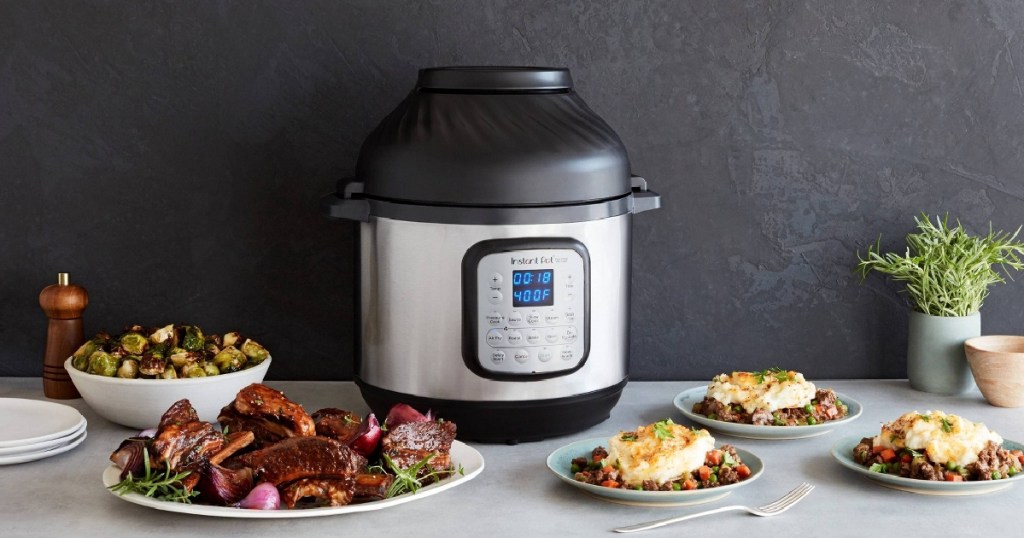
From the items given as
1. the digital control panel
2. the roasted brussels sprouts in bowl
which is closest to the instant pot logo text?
the digital control panel

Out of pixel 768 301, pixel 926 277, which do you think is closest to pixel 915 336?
pixel 926 277

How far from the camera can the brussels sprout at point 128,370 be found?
4.70 ft

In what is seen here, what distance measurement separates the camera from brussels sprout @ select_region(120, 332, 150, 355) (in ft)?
4.90

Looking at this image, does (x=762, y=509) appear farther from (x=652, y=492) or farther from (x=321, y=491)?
(x=321, y=491)

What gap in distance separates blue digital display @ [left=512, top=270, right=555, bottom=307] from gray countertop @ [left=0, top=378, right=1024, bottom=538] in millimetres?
186

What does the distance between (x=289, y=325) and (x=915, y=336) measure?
3.02 ft

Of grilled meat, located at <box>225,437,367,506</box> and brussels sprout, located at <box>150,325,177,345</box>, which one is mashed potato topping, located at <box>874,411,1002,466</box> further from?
brussels sprout, located at <box>150,325,177,345</box>

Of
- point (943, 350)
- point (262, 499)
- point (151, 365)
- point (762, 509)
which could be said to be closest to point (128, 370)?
point (151, 365)

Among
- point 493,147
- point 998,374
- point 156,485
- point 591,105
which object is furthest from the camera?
point 591,105

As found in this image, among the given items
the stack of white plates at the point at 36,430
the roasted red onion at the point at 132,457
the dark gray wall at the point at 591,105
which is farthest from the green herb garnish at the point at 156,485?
the dark gray wall at the point at 591,105

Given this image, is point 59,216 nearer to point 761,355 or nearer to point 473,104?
point 473,104

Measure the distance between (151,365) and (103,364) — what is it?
0.06 m

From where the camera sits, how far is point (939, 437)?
1.27m

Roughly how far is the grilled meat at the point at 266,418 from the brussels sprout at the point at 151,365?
0.62 ft
